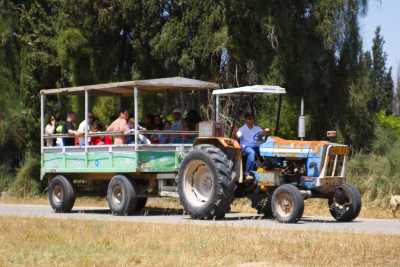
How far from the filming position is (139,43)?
96.8ft

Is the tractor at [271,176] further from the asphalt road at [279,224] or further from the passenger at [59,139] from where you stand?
the passenger at [59,139]

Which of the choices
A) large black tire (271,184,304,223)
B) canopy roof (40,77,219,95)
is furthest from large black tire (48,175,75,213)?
large black tire (271,184,304,223)

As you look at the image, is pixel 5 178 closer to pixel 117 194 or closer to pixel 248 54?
pixel 248 54

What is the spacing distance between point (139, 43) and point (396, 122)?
50.3ft

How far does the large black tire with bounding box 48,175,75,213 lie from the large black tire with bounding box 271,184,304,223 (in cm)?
634

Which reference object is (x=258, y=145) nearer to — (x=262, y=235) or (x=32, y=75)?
(x=262, y=235)

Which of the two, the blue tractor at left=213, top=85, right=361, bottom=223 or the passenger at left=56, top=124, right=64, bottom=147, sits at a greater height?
the passenger at left=56, top=124, right=64, bottom=147

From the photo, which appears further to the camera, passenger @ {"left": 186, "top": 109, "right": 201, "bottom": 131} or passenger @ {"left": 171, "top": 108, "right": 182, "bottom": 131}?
passenger @ {"left": 186, "top": 109, "right": 201, "bottom": 131}

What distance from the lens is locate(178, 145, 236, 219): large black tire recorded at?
18984mm

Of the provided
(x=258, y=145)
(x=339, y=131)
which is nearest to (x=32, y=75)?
(x=339, y=131)

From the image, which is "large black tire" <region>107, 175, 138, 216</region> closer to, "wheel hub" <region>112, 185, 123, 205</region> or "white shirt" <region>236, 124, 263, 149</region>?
"wheel hub" <region>112, 185, 123, 205</region>

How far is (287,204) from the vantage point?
18.4 m

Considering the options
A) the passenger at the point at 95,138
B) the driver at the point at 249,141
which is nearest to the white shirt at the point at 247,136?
the driver at the point at 249,141

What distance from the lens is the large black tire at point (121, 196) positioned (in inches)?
830
